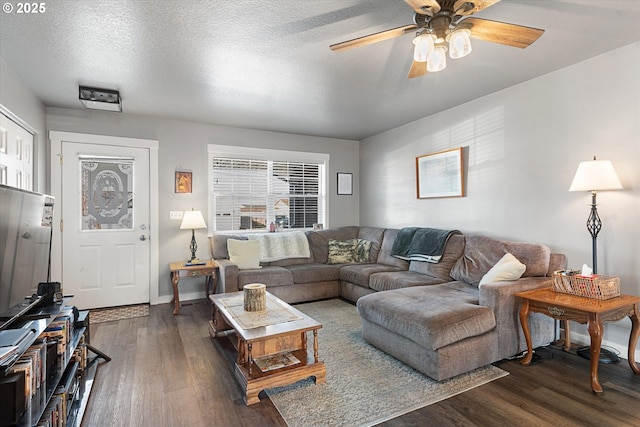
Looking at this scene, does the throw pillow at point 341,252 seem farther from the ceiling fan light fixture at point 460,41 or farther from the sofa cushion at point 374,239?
the ceiling fan light fixture at point 460,41

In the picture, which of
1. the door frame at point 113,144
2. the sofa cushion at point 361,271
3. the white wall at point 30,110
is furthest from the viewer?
the sofa cushion at point 361,271

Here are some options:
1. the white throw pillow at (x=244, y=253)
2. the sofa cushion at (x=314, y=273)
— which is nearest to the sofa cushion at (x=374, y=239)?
the sofa cushion at (x=314, y=273)

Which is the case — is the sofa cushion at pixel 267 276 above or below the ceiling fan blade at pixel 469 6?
below

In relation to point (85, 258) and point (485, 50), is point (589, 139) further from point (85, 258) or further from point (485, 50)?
point (85, 258)

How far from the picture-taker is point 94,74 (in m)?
2.92

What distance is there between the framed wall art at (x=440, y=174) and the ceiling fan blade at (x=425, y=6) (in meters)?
2.54

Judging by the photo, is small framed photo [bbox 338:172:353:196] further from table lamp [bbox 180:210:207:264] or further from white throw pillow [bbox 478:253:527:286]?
white throw pillow [bbox 478:253:527:286]

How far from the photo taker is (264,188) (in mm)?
5160

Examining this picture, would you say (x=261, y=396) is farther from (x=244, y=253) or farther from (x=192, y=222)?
(x=192, y=222)

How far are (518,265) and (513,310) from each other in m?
0.38

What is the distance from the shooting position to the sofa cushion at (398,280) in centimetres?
343

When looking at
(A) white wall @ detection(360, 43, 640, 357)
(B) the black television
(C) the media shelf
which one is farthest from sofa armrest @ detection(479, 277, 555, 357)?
(B) the black television

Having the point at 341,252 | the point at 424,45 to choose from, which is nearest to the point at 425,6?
the point at 424,45

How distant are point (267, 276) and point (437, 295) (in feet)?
6.60
